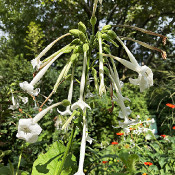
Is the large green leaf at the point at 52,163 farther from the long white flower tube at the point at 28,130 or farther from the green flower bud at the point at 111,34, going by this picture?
the green flower bud at the point at 111,34

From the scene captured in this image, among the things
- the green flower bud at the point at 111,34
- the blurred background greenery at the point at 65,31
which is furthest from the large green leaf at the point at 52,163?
the blurred background greenery at the point at 65,31

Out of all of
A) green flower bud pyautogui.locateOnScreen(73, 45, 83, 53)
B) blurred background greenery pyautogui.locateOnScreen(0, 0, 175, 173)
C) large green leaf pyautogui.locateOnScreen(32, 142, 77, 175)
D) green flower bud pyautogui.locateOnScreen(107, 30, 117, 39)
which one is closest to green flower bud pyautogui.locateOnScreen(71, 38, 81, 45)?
green flower bud pyautogui.locateOnScreen(73, 45, 83, 53)

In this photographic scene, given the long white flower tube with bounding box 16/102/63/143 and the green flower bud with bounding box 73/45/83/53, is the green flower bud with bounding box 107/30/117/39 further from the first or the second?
the long white flower tube with bounding box 16/102/63/143

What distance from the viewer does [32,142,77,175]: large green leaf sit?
94 centimetres

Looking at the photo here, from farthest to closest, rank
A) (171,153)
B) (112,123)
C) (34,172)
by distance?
(112,123)
(171,153)
(34,172)

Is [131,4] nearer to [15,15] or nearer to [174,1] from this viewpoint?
[174,1]

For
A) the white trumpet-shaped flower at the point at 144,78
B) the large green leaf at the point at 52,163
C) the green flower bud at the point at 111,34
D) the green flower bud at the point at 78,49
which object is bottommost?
the large green leaf at the point at 52,163

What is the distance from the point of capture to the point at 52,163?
0.97 metres

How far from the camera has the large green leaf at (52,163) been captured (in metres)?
0.94

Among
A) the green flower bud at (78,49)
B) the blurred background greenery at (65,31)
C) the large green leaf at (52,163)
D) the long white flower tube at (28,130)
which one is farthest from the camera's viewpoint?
the blurred background greenery at (65,31)

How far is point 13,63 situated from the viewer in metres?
3.58

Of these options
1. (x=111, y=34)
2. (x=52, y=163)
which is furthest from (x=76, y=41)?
(x=52, y=163)

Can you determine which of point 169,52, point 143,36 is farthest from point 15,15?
point 169,52

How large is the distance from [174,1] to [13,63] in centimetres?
485
